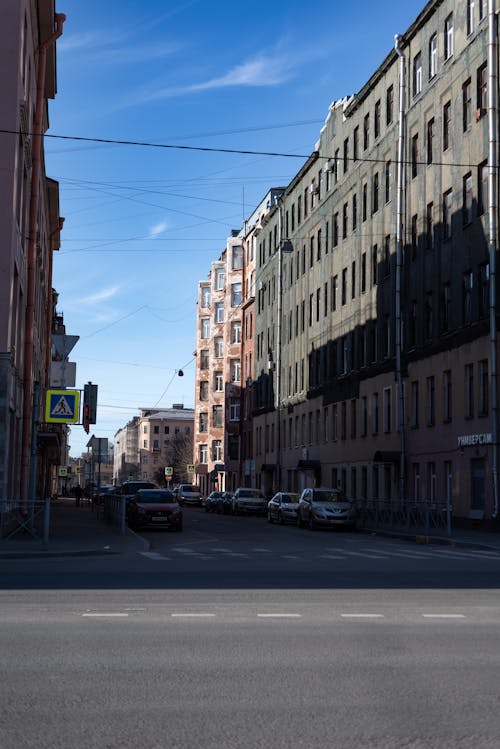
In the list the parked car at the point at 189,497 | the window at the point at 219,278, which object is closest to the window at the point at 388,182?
the parked car at the point at 189,497

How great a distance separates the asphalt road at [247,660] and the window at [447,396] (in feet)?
78.1

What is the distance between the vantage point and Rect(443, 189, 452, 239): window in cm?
4088

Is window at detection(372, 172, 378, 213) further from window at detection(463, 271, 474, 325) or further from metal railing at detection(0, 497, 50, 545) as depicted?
metal railing at detection(0, 497, 50, 545)

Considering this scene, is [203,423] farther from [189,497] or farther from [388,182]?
[388,182]

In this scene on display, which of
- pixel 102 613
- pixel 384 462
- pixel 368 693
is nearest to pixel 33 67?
pixel 384 462

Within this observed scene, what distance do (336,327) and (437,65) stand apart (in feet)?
60.0

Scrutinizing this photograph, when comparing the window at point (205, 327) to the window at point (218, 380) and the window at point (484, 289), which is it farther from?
the window at point (484, 289)

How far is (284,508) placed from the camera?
4556 centimetres

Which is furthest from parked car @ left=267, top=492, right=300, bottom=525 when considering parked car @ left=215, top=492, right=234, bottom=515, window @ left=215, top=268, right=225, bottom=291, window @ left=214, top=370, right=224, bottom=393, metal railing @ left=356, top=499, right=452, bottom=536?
window @ left=215, top=268, right=225, bottom=291

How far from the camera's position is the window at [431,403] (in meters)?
42.3

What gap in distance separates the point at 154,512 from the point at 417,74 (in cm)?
2243

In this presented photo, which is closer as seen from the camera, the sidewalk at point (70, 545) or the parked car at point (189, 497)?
the sidewalk at point (70, 545)

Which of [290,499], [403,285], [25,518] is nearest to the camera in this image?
[25,518]

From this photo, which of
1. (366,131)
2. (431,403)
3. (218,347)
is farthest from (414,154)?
(218,347)
